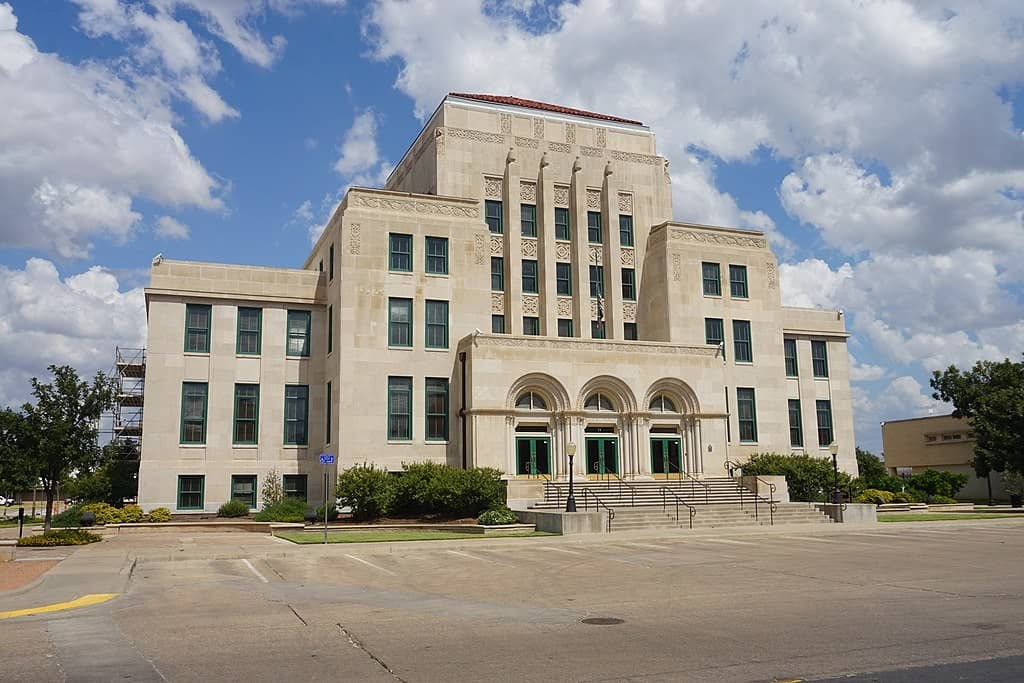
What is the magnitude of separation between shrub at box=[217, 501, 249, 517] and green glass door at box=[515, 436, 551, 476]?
1267cm

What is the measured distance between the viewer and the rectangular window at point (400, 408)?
136 feet

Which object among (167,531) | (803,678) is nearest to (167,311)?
(167,531)

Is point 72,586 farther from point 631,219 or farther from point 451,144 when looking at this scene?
point 631,219

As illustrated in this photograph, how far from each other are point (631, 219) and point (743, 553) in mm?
29531

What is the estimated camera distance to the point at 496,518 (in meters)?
32.8

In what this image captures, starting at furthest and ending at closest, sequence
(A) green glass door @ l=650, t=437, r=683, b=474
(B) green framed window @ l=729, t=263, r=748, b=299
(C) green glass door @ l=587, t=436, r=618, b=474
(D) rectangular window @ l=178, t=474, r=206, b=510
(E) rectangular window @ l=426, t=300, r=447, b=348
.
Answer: (B) green framed window @ l=729, t=263, r=748, b=299 → (A) green glass door @ l=650, t=437, r=683, b=474 → (E) rectangular window @ l=426, t=300, r=447, b=348 → (C) green glass door @ l=587, t=436, r=618, b=474 → (D) rectangular window @ l=178, t=474, r=206, b=510

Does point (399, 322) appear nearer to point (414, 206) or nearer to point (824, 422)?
point (414, 206)

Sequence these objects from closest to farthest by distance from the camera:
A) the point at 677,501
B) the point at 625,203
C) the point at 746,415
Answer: the point at 677,501 < the point at 746,415 < the point at 625,203

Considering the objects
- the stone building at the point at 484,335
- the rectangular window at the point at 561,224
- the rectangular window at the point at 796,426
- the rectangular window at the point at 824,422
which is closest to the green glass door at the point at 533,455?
the stone building at the point at 484,335

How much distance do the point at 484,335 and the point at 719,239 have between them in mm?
16287

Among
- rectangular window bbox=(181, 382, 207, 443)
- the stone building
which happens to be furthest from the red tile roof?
rectangular window bbox=(181, 382, 207, 443)

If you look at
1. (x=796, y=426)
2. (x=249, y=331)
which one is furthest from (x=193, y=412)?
(x=796, y=426)

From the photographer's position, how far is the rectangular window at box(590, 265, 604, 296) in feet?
160

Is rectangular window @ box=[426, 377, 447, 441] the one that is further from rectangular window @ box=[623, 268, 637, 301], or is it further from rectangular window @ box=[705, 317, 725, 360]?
rectangular window @ box=[705, 317, 725, 360]
